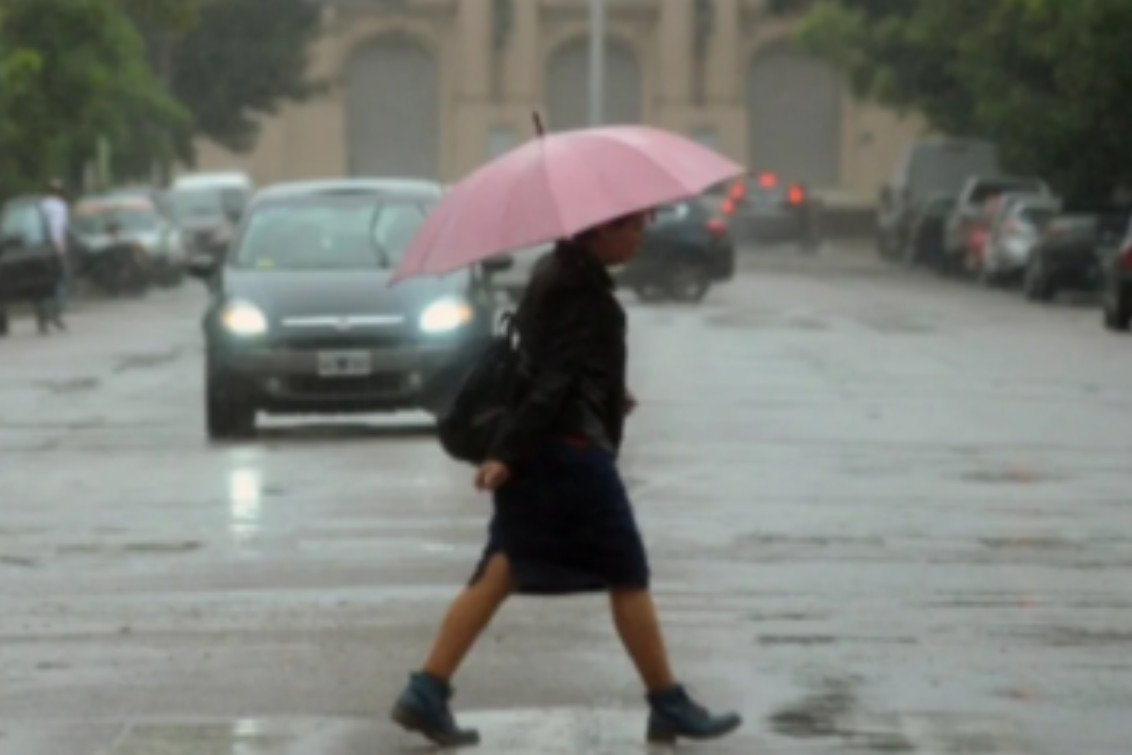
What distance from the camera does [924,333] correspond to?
3494 centimetres

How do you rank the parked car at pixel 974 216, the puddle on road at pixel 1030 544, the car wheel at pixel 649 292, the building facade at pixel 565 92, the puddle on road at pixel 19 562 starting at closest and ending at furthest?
the puddle on road at pixel 19 562
the puddle on road at pixel 1030 544
the car wheel at pixel 649 292
the parked car at pixel 974 216
the building facade at pixel 565 92

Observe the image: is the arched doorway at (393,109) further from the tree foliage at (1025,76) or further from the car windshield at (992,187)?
the car windshield at (992,187)

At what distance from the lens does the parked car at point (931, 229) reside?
2414 inches

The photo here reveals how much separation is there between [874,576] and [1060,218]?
34.2m

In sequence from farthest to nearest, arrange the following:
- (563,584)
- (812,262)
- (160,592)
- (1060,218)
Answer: (812,262) < (1060,218) < (160,592) < (563,584)

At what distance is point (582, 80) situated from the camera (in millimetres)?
91062

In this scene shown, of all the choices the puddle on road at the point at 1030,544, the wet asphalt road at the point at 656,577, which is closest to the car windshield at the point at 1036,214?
the wet asphalt road at the point at 656,577

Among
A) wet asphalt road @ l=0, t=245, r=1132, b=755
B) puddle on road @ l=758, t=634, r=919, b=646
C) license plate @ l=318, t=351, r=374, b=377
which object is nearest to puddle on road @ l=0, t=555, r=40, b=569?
wet asphalt road @ l=0, t=245, r=1132, b=755

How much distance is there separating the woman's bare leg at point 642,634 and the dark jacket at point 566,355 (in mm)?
433

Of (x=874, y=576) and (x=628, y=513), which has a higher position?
(x=628, y=513)

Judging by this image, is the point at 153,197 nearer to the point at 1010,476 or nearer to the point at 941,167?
the point at 941,167

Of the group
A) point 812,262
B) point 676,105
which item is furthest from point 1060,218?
point 676,105

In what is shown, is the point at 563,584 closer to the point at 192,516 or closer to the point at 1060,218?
the point at 192,516

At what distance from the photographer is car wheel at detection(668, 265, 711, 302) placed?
1706 inches
